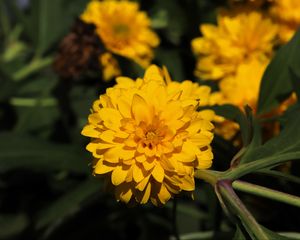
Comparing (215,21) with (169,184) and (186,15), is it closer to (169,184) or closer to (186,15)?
(186,15)

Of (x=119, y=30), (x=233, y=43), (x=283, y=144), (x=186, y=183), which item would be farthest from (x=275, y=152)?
(x=119, y=30)

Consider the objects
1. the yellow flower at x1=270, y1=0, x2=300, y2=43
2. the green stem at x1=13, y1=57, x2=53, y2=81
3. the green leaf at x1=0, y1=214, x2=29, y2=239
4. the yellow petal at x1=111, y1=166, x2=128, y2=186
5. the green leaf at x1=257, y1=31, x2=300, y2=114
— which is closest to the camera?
the yellow petal at x1=111, y1=166, x2=128, y2=186

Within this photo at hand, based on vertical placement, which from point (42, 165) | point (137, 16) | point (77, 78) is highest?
point (137, 16)

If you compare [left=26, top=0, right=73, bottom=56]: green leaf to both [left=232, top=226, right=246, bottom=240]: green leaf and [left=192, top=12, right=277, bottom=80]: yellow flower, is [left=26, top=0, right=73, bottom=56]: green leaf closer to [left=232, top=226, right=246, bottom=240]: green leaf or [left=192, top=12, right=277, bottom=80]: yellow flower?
[left=192, top=12, right=277, bottom=80]: yellow flower

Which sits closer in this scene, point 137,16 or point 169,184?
point 169,184

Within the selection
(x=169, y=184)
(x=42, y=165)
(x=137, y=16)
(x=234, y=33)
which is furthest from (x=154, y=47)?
(x=169, y=184)

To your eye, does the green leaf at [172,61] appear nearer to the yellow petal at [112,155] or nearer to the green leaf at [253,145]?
the green leaf at [253,145]

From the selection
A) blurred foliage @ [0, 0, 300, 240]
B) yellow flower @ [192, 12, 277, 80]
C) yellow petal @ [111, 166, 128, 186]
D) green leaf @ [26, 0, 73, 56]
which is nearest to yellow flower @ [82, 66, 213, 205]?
yellow petal @ [111, 166, 128, 186]
